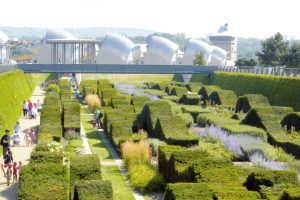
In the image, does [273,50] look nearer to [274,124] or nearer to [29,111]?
[29,111]

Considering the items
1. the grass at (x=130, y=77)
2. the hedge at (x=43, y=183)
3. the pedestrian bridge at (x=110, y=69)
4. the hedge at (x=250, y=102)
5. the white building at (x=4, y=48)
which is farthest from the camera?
the white building at (x=4, y=48)

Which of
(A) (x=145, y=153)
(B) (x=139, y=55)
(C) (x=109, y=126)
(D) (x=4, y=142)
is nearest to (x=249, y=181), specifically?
(A) (x=145, y=153)

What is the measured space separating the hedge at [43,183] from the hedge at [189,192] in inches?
92.4

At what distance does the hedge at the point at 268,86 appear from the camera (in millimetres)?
34406

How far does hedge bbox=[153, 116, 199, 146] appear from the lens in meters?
19.9

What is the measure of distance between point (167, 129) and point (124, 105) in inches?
344

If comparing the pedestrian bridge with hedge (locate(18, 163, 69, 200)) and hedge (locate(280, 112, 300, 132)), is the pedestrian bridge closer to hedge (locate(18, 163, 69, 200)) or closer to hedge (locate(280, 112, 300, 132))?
hedge (locate(280, 112, 300, 132))

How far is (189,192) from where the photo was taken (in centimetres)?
1080

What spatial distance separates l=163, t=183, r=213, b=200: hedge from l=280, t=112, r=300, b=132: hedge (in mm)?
13935

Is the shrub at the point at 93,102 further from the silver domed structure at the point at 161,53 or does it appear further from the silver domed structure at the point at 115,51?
the silver domed structure at the point at 161,53

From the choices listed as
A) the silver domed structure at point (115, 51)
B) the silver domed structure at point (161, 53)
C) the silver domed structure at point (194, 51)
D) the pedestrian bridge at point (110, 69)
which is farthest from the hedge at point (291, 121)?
the silver domed structure at point (194, 51)

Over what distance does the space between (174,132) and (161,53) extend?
218 feet

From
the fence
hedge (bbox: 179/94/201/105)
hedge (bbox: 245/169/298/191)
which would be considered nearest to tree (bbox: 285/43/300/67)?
the fence

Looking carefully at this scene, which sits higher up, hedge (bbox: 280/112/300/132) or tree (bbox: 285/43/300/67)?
tree (bbox: 285/43/300/67)
